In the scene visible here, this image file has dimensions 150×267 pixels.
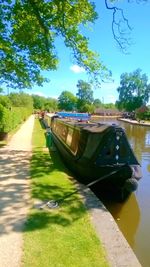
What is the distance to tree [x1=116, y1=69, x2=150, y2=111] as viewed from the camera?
110m

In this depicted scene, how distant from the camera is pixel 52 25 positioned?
47.5 ft

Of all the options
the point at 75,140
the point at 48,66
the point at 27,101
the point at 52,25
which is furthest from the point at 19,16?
the point at 27,101

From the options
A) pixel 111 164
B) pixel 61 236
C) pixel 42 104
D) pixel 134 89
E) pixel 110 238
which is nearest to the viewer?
pixel 61 236

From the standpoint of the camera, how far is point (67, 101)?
147 metres

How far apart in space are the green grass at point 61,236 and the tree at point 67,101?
135351mm

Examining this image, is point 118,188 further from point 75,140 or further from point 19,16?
point 19,16

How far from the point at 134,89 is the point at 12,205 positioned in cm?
10618

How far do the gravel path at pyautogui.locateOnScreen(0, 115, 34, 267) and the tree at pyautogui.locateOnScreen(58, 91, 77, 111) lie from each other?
430 feet

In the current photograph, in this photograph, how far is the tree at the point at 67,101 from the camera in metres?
144

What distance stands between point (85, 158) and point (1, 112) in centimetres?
1032

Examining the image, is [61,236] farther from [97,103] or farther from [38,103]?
[97,103]

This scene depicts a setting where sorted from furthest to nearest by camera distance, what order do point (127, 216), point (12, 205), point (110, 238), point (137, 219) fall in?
point (127, 216) < point (137, 219) < point (12, 205) < point (110, 238)

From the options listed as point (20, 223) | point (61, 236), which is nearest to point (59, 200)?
point (20, 223)

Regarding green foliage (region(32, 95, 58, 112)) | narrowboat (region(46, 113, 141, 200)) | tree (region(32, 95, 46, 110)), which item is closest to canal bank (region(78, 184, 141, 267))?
narrowboat (region(46, 113, 141, 200))
